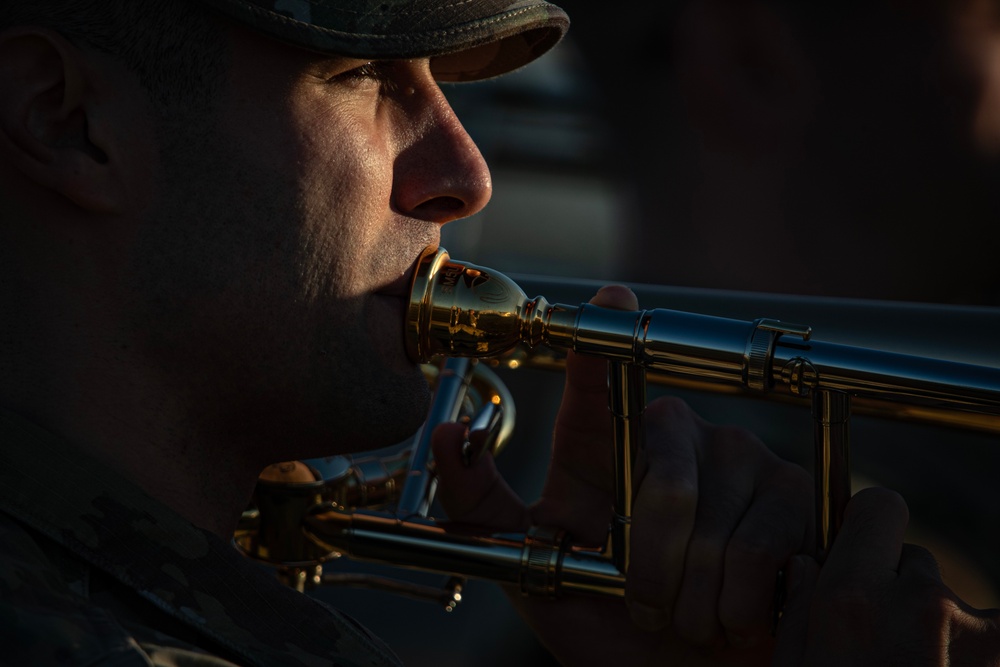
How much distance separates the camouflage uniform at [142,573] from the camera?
43.4 inches

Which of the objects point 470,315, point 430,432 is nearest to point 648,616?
point 470,315

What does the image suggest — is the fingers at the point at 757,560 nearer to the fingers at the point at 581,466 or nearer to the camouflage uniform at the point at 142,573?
the fingers at the point at 581,466

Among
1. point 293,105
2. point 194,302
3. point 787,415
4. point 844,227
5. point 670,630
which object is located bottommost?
point 670,630

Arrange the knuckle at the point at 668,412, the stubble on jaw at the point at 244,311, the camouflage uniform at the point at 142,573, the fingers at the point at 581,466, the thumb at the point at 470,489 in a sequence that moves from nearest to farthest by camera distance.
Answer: the camouflage uniform at the point at 142,573, the stubble on jaw at the point at 244,311, the knuckle at the point at 668,412, the fingers at the point at 581,466, the thumb at the point at 470,489

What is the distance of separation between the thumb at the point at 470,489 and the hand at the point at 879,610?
1.92ft

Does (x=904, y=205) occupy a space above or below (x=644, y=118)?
below

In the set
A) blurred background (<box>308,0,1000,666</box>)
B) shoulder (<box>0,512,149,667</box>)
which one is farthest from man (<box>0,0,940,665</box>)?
blurred background (<box>308,0,1000,666</box>)

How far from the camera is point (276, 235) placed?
140 centimetres

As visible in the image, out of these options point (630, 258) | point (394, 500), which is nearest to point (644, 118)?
point (630, 258)

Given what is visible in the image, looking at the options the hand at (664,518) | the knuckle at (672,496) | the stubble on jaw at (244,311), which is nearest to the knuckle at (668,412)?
Result: the hand at (664,518)

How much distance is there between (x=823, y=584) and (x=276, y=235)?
2.42ft

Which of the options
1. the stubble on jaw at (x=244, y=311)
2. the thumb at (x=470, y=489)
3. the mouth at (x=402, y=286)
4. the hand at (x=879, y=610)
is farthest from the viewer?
the thumb at (x=470, y=489)

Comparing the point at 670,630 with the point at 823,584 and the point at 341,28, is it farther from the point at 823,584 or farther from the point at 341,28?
the point at 341,28

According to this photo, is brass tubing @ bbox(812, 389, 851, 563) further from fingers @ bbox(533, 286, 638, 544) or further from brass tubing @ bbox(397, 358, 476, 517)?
brass tubing @ bbox(397, 358, 476, 517)
